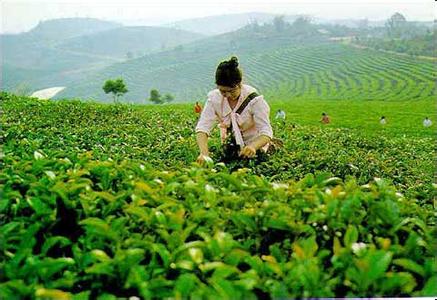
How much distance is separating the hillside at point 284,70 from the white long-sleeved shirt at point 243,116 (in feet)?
113

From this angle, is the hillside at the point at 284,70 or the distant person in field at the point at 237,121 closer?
the distant person in field at the point at 237,121

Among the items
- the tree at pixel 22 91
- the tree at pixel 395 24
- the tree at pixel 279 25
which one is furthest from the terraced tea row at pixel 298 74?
the tree at pixel 395 24

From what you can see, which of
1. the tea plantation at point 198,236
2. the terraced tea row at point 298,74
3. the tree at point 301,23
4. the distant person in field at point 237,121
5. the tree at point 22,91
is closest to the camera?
the tea plantation at point 198,236

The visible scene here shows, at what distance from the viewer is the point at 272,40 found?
3927 inches

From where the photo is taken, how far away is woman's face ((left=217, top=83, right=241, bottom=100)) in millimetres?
4508

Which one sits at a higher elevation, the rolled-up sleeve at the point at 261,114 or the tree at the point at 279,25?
the rolled-up sleeve at the point at 261,114

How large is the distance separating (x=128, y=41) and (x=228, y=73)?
513 feet

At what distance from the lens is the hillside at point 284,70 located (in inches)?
2074

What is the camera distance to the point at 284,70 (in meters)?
76.6

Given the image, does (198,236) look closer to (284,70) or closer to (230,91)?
(230,91)

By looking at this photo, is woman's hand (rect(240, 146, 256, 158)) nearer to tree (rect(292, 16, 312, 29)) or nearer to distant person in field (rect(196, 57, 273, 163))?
distant person in field (rect(196, 57, 273, 163))

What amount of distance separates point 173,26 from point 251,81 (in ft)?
339

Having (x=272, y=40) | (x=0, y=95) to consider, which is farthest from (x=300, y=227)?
(x=272, y=40)

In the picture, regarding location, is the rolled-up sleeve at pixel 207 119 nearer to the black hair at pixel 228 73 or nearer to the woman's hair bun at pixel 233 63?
the black hair at pixel 228 73
